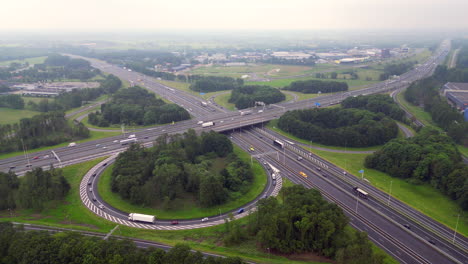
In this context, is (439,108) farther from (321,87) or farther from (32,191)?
(32,191)

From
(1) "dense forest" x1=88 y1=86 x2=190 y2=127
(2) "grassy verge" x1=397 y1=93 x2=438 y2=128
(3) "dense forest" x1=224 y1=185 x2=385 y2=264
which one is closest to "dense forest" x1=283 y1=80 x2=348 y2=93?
(2) "grassy verge" x1=397 y1=93 x2=438 y2=128

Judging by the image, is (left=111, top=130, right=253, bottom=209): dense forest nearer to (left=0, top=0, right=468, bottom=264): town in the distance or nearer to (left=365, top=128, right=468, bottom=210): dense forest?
(left=0, top=0, right=468, bottom=264): town in the distance

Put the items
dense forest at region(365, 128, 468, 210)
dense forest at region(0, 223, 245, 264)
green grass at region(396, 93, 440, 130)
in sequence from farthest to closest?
green grass at region(396, 93, 440, 130) < dense forest at region(365, 128, 468, 210) < dense forest at region(0, 223, 245, 264)

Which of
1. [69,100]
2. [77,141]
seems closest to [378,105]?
[77,141]

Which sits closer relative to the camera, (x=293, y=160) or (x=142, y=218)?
(x=142, y=218)

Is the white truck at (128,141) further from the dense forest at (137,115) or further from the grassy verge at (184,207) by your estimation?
the grassy verge at (184,207)

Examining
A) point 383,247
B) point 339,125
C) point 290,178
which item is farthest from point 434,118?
point 383,247
